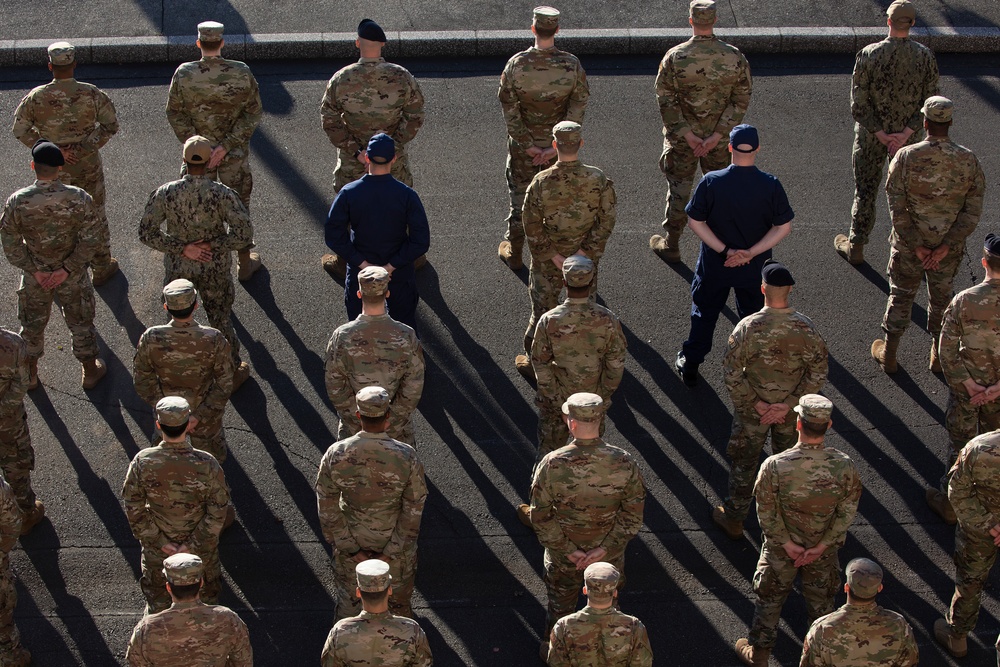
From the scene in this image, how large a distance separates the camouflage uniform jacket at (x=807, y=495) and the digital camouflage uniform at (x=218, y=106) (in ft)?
19.3

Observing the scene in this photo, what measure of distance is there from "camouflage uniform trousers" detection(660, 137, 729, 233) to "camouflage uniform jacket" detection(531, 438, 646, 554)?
180 inches

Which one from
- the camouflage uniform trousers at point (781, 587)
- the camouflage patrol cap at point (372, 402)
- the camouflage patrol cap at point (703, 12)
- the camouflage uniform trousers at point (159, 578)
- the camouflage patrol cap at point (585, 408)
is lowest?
the camouflage uniform trousers at point (159, 578)

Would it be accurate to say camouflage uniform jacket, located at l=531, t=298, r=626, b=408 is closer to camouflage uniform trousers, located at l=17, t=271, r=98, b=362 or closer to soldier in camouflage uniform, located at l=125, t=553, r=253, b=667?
soldier in camouflage uniform, located at l=125, t=553, r=253, b=667

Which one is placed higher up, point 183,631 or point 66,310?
point 183,631

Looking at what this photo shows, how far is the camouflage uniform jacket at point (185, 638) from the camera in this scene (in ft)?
23.7

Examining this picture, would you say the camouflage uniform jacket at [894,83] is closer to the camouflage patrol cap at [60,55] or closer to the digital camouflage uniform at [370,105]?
the digital camouflage uniform at [370,105]

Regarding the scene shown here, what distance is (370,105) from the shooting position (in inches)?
456

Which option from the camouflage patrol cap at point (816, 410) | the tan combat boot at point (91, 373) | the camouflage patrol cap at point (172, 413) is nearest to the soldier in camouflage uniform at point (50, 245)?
the tan combat boot at point (91, 373)

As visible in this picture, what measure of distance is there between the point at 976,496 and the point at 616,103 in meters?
7.96

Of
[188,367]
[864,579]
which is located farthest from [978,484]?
[188,367]

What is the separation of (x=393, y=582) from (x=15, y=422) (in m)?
3.02

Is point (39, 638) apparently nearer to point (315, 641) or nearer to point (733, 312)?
point (315, 641)

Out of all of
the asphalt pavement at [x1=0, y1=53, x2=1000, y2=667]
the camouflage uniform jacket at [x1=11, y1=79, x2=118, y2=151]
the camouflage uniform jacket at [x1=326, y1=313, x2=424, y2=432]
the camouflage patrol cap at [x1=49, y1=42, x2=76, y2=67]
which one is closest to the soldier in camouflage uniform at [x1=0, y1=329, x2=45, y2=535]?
the asphalt pavement at [x1=0, y1=53, x2=1000, y2=667]

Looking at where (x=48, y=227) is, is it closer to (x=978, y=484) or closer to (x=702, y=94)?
(x=702, y=94)
